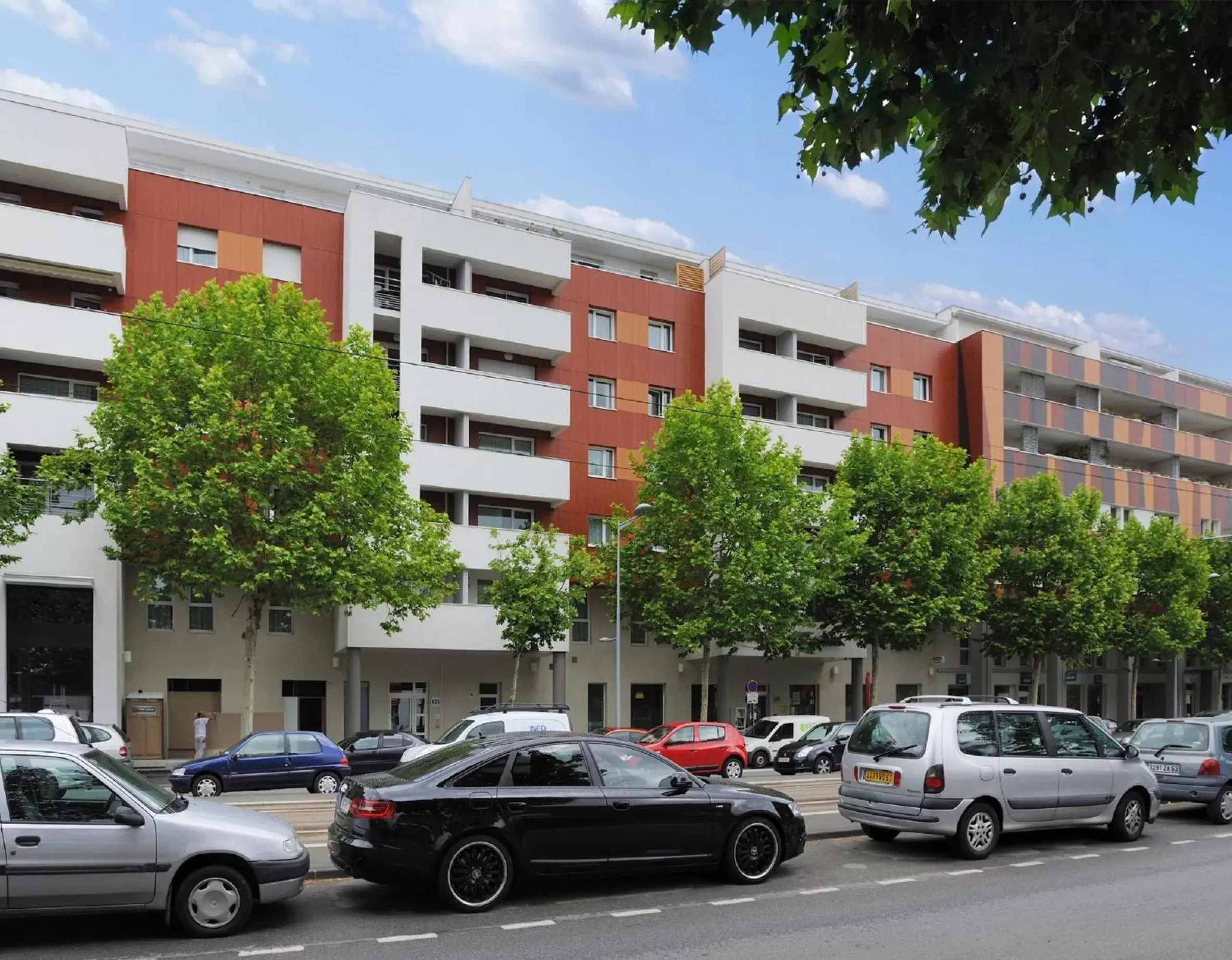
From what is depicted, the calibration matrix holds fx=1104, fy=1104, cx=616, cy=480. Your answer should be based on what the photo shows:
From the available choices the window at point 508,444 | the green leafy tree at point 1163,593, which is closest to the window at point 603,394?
the window at point 508,444

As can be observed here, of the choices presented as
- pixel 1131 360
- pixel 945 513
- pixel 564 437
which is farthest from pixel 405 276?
pixel 1131 360

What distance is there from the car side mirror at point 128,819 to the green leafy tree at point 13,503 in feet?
58.0

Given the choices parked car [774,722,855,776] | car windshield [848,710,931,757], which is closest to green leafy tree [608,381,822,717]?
parked car [774,722,855,776]

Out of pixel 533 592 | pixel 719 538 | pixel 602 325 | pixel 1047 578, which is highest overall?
pixel 602 325

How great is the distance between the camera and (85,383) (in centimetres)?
3127

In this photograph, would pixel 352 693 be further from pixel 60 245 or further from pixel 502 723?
pixel 60 245

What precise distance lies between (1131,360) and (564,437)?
41178 millimetres

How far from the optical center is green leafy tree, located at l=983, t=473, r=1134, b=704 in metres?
42.2

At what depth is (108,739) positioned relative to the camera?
20.4 meters

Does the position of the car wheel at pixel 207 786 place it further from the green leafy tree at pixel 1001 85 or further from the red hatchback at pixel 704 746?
the green leafy tree at pixel 1001 85

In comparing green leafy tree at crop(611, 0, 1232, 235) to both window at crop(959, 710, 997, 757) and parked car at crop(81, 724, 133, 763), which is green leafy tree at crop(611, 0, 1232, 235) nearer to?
window at crop(959, 710, 997, 757)

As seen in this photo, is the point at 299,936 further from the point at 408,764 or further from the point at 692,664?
the point at 692,664

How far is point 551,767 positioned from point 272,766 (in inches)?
540

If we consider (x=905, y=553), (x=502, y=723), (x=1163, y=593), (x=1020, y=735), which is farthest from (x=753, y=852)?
(x=1163, y=593)
